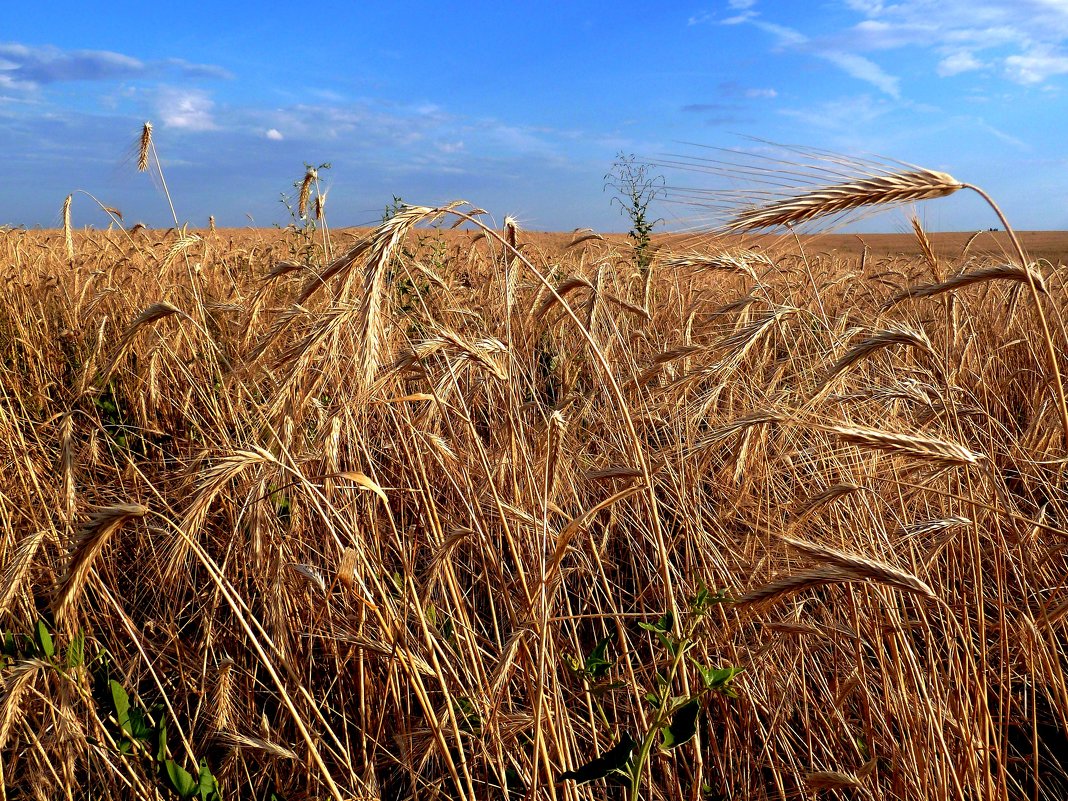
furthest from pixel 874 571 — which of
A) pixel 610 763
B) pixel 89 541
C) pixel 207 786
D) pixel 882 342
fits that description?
pixel 207 786

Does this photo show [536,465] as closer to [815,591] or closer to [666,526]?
[666,526]

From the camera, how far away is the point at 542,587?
125cm

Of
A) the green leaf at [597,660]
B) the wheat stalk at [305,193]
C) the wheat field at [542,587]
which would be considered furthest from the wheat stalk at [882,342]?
the wheat stalk at [305,193]

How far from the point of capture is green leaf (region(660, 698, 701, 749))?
129cm

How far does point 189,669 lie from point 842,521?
71.1 inches

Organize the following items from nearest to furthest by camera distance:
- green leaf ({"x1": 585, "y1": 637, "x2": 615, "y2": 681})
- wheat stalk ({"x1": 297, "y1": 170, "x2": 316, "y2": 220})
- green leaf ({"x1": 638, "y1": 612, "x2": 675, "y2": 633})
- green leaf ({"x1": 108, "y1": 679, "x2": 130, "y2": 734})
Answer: green leaf ({"x1": 638, "y1": 612, "x2": 675, "y2": 633}) < green leaf ({"x1": 585, "y1": 637, "x2": 615, "y2": 681}) < green leaf ({"x1": 108, "y1": 679, "x2": 130, "y2": 734}) < wheat stalk ({"x1": 297, "y1": 170, "x2": 316, "y2": 220})

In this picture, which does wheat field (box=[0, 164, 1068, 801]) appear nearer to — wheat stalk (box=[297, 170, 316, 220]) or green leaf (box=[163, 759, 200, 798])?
green leaf (box=[163, 759, 200, 798])

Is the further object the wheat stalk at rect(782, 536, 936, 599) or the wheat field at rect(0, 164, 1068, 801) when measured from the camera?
the wheat field at rect(0, 164, 1068, 801)

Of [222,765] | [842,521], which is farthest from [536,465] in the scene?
[222,765]

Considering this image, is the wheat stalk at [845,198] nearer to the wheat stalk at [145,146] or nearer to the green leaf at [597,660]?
the green leaf at [597,660]

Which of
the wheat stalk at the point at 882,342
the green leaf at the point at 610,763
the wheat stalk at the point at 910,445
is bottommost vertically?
the green leaf at the point at 610,763

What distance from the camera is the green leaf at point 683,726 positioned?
1292mm

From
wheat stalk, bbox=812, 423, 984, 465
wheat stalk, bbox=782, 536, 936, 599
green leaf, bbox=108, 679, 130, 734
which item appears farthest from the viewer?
green leaf, bbox=108, 679, 130, 734

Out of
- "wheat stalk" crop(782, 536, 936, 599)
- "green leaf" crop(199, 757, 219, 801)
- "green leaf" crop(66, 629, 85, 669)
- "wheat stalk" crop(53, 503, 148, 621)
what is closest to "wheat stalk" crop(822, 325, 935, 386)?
"wheat stalk" crop(782, 536, 936, 599)
